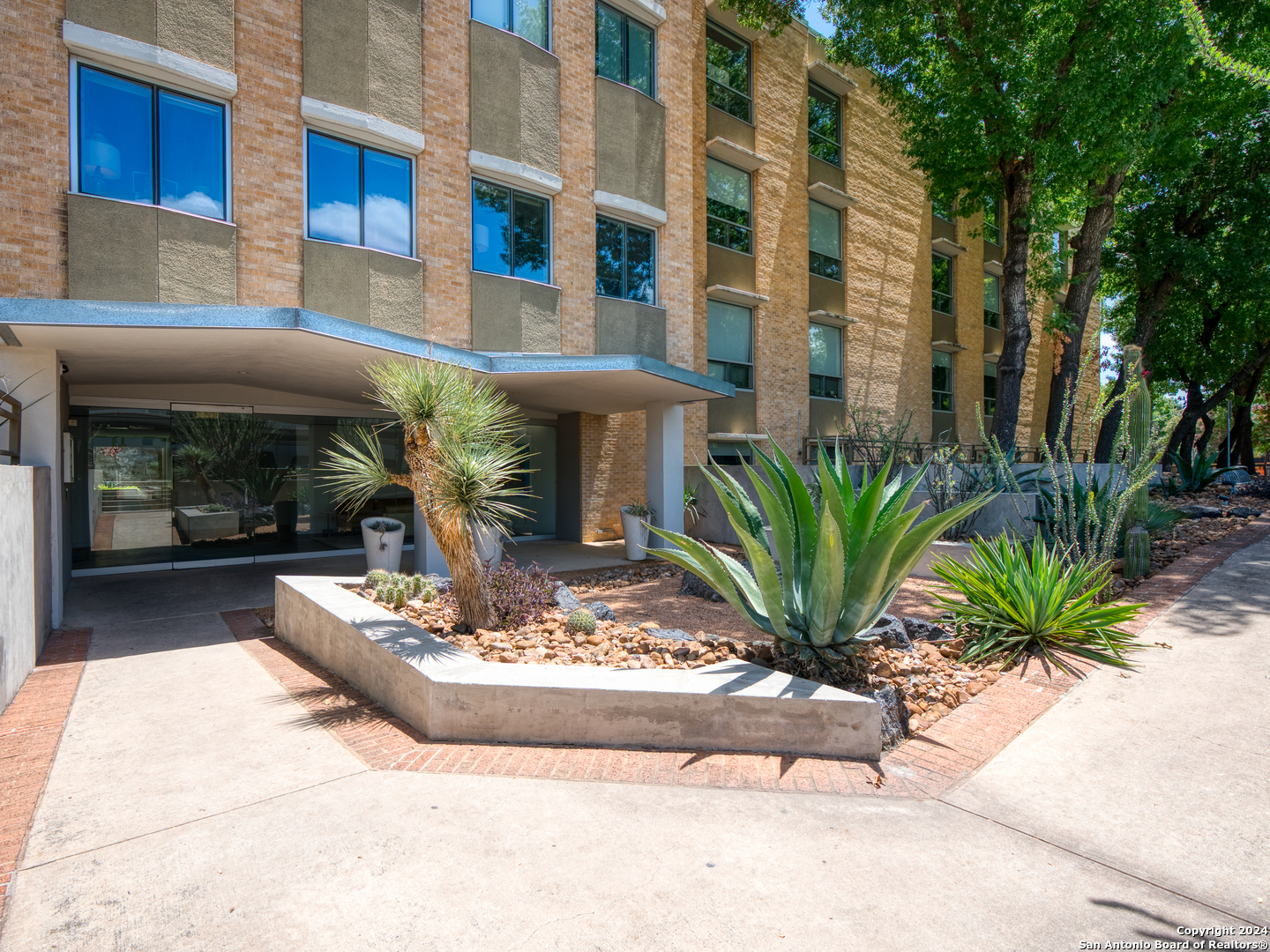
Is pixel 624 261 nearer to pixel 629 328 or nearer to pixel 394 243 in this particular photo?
pixel 629 328

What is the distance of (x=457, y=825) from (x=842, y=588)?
107 inches

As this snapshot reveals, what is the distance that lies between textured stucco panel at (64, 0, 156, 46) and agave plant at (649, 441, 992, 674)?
9.87m

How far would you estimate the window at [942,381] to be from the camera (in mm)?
23375

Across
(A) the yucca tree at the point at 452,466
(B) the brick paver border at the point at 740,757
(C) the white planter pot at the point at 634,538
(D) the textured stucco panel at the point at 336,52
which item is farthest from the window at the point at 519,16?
(B) the brick paver border at the point at 740,757

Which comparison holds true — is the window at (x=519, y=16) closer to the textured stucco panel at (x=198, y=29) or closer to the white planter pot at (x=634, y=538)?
the textured stucco panel at (x=198, y=29)

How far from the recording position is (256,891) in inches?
112

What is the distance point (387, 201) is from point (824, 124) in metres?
13.9

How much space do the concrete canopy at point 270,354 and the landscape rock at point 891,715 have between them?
5.14 m

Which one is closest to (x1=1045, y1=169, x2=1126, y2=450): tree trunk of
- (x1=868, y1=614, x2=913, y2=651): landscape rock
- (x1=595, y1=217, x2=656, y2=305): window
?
(x1=595, y1=217, x2=656, y2=305): window

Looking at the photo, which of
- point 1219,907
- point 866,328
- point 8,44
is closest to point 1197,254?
point 866,328

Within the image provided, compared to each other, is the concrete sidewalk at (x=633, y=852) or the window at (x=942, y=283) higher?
the window at (x=942, y=283)

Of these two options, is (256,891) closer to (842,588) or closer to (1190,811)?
(842,588)

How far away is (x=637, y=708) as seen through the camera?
4172 mm

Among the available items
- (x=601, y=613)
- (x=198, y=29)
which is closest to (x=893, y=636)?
(x=601, y=613)
